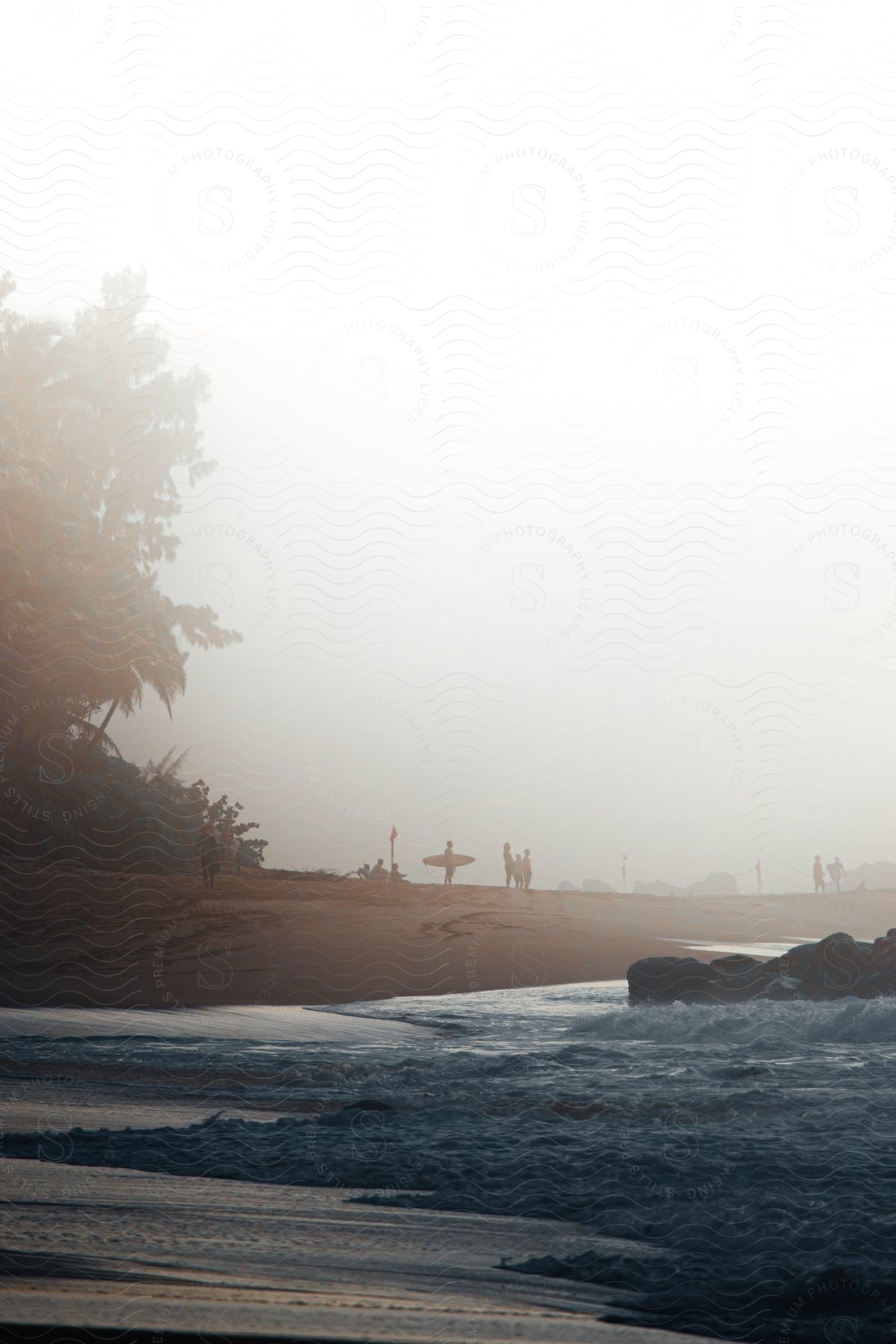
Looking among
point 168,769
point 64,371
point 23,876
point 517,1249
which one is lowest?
point 517,1249

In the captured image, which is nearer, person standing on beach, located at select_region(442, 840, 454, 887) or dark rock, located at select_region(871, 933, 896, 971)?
dark rock, located at select_region(871, 933, 896, 971)

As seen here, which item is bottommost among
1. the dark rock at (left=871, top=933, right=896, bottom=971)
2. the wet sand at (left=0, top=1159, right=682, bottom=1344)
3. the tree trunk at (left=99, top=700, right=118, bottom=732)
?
the wet sand at (left=0, top=1159, right=682, bottom=1344)

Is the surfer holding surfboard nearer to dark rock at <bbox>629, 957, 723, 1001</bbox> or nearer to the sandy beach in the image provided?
the sandy beach

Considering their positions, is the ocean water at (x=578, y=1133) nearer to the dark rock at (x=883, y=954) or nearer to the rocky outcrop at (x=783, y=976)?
the rocky outcrop at (x=783, y=976)

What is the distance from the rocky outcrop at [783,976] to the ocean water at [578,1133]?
1.91m

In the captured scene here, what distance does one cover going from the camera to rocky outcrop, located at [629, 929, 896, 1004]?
10.5 metres

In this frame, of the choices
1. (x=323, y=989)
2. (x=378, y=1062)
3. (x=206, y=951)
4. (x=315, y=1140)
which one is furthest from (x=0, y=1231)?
(x=206, y=951)

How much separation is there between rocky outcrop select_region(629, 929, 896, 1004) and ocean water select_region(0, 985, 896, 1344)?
1.91m

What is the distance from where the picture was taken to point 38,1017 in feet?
27.3

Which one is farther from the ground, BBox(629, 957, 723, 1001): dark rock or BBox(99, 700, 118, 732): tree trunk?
BBox(99, 700, 118, 732): tree trunk

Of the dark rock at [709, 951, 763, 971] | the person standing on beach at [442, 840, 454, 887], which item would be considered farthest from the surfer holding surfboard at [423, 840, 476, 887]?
the dark rock at [709, 951, 763, 971]

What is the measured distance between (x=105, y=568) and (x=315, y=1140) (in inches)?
603

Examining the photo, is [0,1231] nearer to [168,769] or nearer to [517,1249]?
[517,1249]

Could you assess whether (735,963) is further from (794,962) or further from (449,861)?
(449,861)
